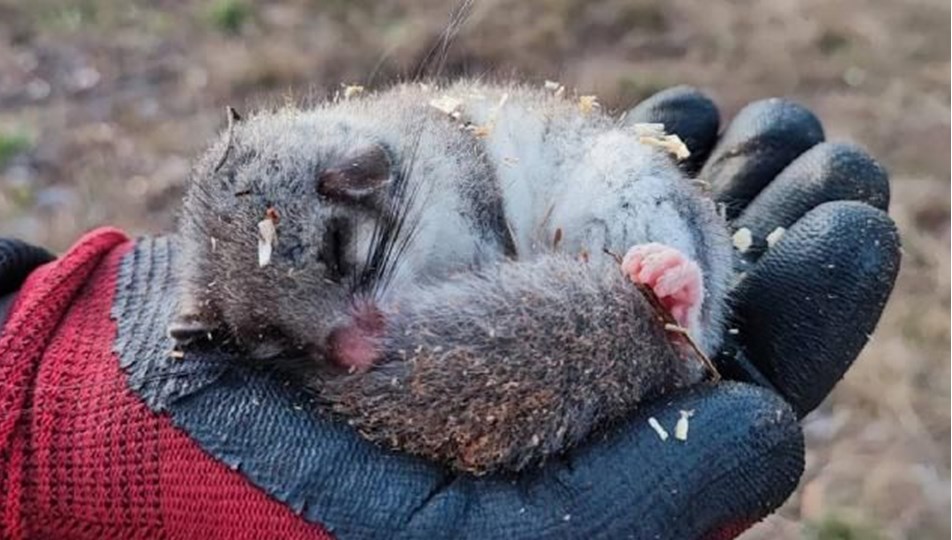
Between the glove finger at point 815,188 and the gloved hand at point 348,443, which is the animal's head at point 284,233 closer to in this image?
the gloved hand at point 348,443

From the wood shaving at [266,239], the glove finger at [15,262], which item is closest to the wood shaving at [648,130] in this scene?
the wood shaving at [266,239]

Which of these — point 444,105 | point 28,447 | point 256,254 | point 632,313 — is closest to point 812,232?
point 632,313

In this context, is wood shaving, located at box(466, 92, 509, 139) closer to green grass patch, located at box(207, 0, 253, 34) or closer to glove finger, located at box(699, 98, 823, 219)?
glove finger, located at box(699, 98, 823, 219)

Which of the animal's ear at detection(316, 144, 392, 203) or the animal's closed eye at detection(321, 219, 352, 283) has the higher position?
the animal's ear at detection(316, 144, 392, 203)

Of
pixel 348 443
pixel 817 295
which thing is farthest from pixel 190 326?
pixel 817 295

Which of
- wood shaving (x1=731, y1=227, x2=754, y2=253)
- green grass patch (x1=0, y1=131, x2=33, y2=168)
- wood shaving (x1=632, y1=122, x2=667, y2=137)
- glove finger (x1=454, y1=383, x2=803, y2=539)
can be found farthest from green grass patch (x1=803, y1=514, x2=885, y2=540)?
green grass patch (x1=0, y1=131, x2=33, y2=168)

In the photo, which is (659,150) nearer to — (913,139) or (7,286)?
(7,286)

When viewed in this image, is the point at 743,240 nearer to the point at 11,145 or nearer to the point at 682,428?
the point at 682,428
